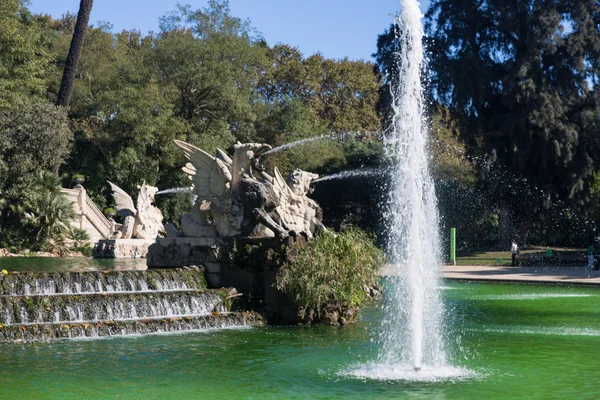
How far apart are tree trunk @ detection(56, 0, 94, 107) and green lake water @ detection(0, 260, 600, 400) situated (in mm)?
26873

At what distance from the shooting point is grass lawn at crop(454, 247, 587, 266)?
38.2 metres

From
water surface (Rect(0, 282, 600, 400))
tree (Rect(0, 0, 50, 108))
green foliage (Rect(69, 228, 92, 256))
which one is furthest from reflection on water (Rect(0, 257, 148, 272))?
tree (Rect(0, 0, 50, 108))

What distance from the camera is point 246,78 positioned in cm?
4950

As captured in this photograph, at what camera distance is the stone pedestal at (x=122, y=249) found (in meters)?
33.8

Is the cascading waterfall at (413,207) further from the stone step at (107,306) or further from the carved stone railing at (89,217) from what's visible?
the carved stone railing at (89,217)

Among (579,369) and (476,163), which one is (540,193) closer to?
(476,163)

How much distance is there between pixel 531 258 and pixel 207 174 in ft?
71.3

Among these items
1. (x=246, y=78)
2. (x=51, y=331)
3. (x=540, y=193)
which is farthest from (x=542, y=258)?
(x=51, y=331)

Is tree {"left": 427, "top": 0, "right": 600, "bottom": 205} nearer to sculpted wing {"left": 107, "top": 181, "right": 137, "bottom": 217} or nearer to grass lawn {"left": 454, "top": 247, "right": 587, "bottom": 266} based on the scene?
grass lawn {"left": 454, "top": 247, "right": 587, "bottom": 266}

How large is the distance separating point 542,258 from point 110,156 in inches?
880

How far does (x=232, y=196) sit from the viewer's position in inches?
805

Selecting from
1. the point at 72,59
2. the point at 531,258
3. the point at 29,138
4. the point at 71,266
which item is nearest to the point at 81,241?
the point at 29,138

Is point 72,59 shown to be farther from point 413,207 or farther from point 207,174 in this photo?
point 413,207

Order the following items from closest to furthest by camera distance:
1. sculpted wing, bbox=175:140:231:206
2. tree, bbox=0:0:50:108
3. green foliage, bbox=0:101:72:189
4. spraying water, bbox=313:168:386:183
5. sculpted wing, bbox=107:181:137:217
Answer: sculpted wing, bbox=175:140:231:206 → tree, bbox=0:0:50:108 → sculpted wing, bbox=107:181:137:217 → green foliage, bbox=0:101:72:189 → spraying water, bbox=313:168:386:183
